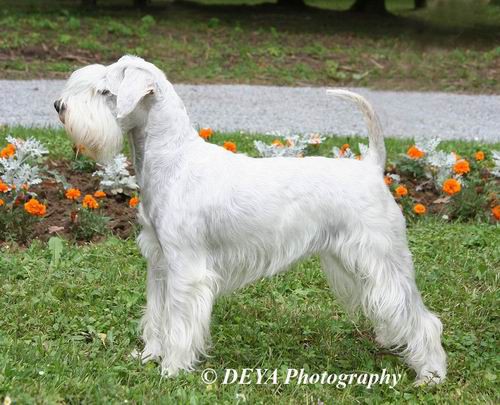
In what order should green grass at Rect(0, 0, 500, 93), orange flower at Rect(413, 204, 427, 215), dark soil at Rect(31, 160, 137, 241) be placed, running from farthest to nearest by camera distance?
green grass at Rect(0, 0, 500, 93), orange flower at Rect(413, 204, 427, 215), dark soil at Rect(31, 160, 137, 241)

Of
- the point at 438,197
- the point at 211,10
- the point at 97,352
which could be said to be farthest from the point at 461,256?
the point at 211,10

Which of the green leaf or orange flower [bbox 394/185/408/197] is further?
orange flower [bbox 394/185/408/197]

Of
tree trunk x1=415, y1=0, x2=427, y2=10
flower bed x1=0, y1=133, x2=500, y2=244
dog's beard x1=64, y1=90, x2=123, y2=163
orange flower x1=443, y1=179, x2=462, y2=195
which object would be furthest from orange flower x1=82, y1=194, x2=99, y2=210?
tree trunk x1=415, y1=0, x2=427, y2=10

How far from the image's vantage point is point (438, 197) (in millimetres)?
6996

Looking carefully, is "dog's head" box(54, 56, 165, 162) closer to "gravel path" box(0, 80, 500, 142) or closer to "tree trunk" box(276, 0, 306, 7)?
"gravel path" box(0, 80, 500, 142)

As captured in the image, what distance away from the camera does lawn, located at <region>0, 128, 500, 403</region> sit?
3809mm

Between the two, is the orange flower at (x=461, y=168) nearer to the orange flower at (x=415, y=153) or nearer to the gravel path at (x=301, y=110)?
the orange flower at (x=415, y=153)

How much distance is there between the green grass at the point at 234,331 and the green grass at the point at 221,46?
6626 mm

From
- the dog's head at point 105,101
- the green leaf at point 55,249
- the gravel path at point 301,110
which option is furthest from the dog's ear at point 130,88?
the gravel path at point 301,110

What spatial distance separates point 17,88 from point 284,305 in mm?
8606

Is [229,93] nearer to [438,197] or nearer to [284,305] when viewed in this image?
[438,197]

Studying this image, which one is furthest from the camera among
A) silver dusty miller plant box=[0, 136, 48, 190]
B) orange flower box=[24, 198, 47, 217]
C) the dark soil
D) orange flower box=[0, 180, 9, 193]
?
silver dusty miller plant box=[0, 136, 48, 190]

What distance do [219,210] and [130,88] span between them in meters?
0.74

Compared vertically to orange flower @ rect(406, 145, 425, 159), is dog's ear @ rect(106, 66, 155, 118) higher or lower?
higher
